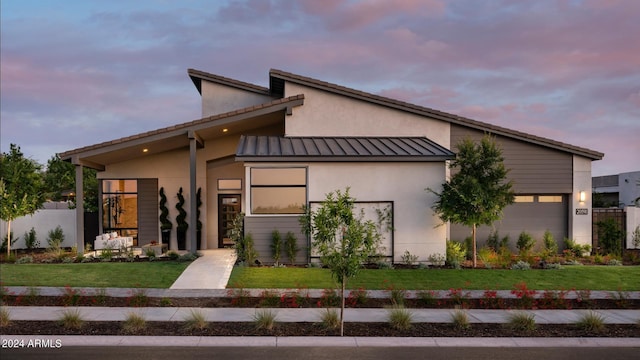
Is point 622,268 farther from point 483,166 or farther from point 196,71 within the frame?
point 196,71

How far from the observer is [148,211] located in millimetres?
21016

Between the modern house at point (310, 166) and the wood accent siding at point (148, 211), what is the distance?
0.04 metres

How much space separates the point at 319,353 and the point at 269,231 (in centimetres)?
851

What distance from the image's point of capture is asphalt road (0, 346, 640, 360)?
26.0ft

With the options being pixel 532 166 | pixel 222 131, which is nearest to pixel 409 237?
pixel 532 166

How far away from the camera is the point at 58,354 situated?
7.97 m

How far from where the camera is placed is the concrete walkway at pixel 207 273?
1338 centimetres

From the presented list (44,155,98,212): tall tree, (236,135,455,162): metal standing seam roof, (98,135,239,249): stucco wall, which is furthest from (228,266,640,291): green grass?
(44,155,98,212): tall tree

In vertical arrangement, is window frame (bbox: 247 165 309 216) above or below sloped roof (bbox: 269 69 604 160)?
below

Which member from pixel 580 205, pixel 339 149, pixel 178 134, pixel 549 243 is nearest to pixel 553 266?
pixel 549 243

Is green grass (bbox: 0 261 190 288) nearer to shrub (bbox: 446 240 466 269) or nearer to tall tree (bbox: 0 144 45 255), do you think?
tall tree (bbox: 0 144 45 255)

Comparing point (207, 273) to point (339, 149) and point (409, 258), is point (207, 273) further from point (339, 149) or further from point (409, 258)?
point (409, 258)

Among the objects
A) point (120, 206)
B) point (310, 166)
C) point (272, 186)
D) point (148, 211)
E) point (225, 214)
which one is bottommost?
point (225, 214)

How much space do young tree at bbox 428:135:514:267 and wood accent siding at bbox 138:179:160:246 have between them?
12.1 meters
